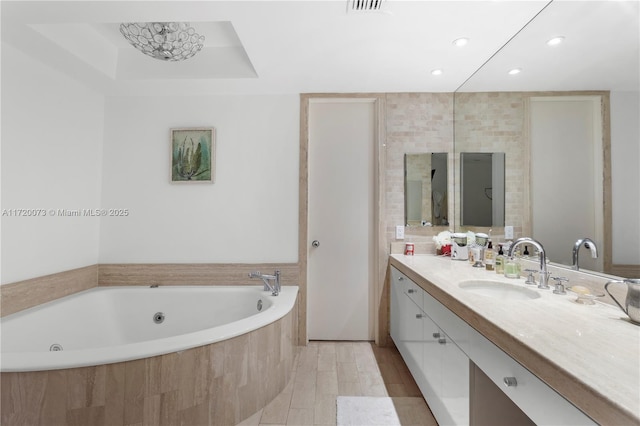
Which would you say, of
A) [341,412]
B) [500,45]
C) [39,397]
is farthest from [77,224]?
[500,45]

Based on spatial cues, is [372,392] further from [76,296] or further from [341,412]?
[76,296]

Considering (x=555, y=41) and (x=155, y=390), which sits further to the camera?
(x=555, y=41)

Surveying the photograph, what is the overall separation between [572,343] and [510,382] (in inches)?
8.3

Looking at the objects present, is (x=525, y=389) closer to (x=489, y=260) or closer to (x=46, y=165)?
(x=489, y=260)

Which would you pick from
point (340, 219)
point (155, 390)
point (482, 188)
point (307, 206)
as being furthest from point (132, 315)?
point (482, 188)

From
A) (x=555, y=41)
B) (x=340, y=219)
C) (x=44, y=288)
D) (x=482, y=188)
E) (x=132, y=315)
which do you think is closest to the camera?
(x=555, y=41)

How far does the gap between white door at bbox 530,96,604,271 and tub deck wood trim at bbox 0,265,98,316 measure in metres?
3.30

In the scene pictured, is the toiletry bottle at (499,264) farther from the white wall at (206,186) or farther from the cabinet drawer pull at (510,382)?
the white wall at (206,186)

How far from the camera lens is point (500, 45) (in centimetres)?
184

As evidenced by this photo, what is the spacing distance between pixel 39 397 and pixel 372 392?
173cm

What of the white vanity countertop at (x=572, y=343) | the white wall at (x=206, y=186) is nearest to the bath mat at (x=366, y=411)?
the white vanity countertop at (x=572, y=343)

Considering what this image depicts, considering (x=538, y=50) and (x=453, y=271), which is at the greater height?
(x=538, y=50)

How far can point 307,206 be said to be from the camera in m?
2.60

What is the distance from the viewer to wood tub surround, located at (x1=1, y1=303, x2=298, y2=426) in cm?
118
